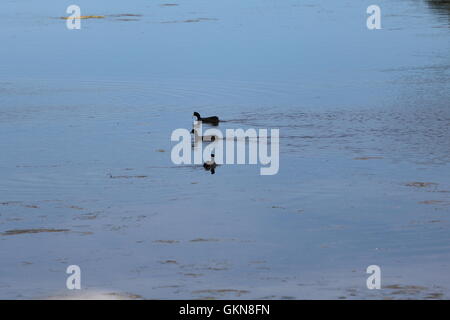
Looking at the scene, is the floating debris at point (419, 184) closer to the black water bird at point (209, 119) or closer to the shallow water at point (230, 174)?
the shallow water at point (230, 174)

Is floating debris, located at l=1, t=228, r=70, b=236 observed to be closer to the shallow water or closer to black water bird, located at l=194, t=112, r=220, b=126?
the shallow water

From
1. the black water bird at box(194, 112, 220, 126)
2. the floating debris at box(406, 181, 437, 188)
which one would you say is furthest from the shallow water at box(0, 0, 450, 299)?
the black water bird at box(194, 112, 220, 126)

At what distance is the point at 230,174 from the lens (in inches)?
613

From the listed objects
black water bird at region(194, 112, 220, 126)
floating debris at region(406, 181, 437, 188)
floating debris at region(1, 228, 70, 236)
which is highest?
black water bird at region(194, 112, 220, 126)

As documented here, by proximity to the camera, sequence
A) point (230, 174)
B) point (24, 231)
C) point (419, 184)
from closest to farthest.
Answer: point (24, 231) → point (419, 184) → point (230, 174)

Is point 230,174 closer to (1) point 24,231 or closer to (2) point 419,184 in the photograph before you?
(2) point 419,184

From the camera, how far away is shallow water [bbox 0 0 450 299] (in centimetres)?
1096

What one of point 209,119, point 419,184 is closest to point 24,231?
point 419,184

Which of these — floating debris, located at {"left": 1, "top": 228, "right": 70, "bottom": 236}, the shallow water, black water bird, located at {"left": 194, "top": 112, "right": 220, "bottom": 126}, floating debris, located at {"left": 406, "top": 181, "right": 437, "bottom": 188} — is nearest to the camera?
the shallow water

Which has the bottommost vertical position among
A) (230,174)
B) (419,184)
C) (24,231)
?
(24,231)

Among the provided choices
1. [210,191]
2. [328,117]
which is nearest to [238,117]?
[328,117]

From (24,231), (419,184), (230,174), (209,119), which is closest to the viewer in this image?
(24,231)

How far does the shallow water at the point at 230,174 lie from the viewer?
1096cm

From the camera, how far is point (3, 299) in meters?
10.0
